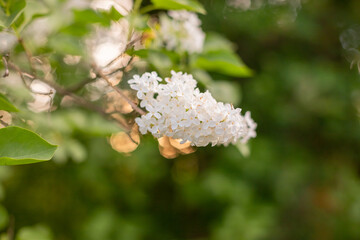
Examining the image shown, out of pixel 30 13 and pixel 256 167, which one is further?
pixel 256 167

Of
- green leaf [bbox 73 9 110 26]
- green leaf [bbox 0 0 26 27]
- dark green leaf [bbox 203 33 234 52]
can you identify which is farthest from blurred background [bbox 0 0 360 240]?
green leaf [bbox 0 0 26 27]

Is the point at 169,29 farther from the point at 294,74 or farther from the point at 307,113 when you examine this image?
the point at 307,113

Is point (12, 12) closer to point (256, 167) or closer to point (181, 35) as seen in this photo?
point (181, 35)

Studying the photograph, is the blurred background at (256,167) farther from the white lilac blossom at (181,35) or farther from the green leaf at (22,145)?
the green leaf at (22,145)

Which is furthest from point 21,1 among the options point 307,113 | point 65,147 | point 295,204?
point 295,204

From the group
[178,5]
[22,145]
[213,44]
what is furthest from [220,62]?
[22,145]

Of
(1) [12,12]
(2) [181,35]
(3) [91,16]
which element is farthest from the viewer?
(2) [181,35]
